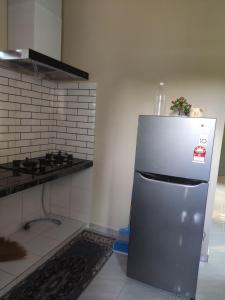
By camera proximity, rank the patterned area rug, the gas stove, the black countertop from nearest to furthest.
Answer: the black countertop
the patterned area rug
the gas stove

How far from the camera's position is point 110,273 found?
1.78 metres

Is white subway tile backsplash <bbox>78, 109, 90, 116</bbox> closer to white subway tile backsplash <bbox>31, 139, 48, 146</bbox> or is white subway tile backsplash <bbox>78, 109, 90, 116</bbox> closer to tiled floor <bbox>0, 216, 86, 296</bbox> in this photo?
white subway tile backsplash <bbox>31, 139, 48, 146</bbox>

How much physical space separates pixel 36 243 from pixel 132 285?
933 mm

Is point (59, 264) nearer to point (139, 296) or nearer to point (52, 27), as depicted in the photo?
point (139, 296)

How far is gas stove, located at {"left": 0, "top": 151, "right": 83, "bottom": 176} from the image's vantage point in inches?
69.0

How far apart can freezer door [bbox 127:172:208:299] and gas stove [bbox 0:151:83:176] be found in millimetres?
743

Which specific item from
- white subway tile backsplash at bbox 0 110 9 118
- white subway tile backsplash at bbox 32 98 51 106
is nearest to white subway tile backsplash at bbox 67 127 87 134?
white subway tile backsplash at bbox 32 98 51 106

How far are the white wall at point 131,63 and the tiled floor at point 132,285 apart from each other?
42cm

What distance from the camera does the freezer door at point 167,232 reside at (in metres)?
1.47

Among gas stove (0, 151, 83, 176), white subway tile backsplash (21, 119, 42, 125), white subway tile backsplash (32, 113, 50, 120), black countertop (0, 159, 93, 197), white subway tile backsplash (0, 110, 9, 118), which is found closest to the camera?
black countertop (0, 159, 93, 197)

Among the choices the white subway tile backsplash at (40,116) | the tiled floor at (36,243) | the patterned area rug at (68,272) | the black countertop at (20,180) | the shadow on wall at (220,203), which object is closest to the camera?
the black countertop at (20,180)

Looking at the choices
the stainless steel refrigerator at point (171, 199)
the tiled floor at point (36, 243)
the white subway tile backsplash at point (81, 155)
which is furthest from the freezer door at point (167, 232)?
the white subway tile backsplash at point (81, 155)

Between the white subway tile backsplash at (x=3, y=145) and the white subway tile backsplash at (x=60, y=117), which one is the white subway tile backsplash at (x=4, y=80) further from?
the white subway tile backsplash at (x=60, y=117)

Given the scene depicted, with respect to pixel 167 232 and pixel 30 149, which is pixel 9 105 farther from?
pixel 167 232
